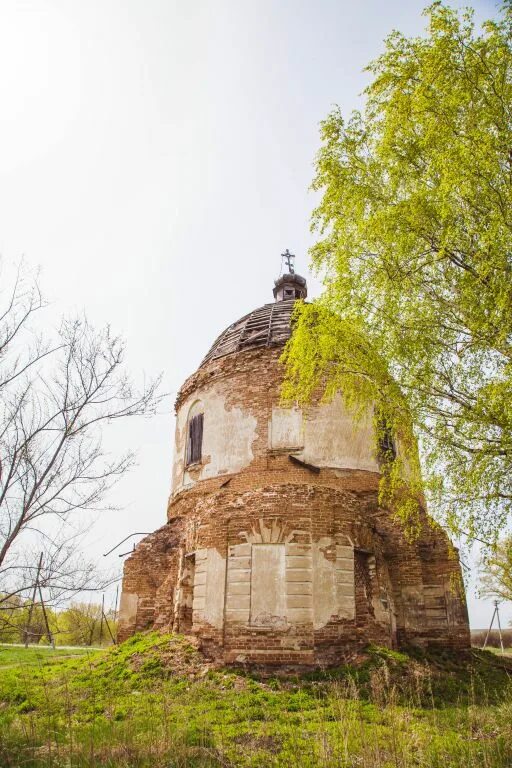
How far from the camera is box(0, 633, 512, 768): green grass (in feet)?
17.7

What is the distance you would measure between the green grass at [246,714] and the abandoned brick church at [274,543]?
779mm

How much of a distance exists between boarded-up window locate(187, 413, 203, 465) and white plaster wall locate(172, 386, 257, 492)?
30 centimetres

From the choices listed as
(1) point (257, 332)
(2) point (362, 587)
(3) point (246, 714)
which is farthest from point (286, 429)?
(3) point (246, 714)

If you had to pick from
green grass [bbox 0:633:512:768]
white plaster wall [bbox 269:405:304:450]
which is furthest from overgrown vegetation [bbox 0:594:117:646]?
white plaster wall [bbox 269:405:304:450]

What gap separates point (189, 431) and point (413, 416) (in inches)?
394

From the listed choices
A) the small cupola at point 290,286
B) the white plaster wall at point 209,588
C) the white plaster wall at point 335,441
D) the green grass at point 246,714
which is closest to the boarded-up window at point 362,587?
the green grass at point 246,714

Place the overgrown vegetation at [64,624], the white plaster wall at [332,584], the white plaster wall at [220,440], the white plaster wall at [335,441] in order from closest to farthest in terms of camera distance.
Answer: the overgrown vegetation at [64,624] < the white plaster wall at [332,584] < the white plaster wall at [335,441] < the white plaster wall at [220,440]

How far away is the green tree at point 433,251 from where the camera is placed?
6.92 meters

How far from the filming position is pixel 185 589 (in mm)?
12828

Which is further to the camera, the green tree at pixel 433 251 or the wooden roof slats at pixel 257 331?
the wooden roof slats at pixel 257 331

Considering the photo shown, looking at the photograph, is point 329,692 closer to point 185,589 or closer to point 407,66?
point 185,589

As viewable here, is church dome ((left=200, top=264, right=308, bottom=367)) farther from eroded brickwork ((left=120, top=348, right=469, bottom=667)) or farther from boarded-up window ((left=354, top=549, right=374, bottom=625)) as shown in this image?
boarded-up window ((left=354, top=549, right=374, bottom=625))

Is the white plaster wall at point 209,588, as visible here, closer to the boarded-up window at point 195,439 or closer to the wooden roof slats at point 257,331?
the boarded-up window at point 195,439

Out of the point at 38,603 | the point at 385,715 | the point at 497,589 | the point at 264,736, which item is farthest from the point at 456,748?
the point at 497,589
